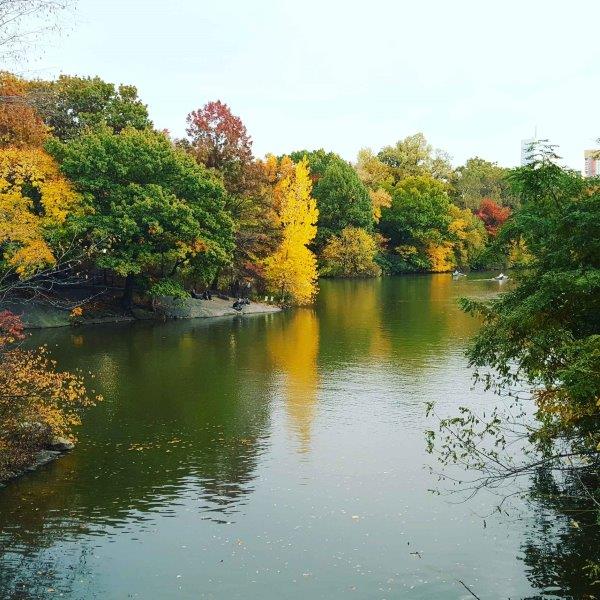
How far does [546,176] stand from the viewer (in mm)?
11453

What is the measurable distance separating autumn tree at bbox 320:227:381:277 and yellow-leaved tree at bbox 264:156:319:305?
19815mm

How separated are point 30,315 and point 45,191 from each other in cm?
620

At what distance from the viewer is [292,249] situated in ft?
147

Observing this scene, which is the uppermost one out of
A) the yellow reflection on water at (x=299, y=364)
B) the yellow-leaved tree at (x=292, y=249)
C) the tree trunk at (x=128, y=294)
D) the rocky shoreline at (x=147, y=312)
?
the yellow-leaved tree at (x=292, y=249)

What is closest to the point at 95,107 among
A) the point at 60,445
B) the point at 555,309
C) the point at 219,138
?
the point at 219,138

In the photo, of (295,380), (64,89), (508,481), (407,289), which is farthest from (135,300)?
(508,481)

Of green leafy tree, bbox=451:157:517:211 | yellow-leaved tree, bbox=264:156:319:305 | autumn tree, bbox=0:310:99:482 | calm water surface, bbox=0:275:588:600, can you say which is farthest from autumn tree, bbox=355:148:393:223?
autumn tree, bbox=0:310:99:482

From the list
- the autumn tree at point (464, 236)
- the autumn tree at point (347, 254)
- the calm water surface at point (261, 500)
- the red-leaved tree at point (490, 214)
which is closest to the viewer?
the calm water surface at point (261, 500)

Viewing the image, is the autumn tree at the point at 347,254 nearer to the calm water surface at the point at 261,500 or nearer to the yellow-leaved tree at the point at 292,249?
the yellow-leaved tree at the point at 292,249

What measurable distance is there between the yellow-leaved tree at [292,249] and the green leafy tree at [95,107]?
981 cm

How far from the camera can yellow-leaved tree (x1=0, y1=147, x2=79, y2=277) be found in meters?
31.6

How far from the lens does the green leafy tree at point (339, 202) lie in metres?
67.4

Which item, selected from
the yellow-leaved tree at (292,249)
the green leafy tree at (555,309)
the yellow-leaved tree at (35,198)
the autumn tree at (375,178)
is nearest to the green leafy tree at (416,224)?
the autumn tree at (375,178)

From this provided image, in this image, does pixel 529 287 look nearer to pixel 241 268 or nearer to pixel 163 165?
pixel 163 165
